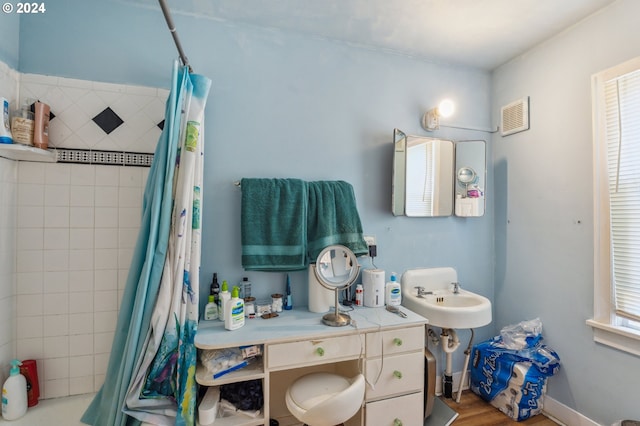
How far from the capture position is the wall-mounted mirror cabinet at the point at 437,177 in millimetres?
1927

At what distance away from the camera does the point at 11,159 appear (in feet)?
4.45

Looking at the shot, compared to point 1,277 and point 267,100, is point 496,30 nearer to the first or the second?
point 267,100

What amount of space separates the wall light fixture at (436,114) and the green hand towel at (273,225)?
1024mm

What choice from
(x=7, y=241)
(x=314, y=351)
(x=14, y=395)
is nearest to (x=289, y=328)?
(x=314, y=351)

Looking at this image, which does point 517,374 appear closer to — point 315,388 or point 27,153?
point 315,388

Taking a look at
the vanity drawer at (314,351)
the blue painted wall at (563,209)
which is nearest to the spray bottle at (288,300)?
the vanity drawer at (314,351)

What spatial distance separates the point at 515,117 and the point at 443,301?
1.38 meters

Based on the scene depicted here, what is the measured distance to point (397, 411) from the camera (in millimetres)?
1476

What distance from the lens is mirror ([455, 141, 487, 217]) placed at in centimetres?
206

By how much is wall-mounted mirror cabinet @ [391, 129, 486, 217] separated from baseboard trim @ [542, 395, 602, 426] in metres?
1.23

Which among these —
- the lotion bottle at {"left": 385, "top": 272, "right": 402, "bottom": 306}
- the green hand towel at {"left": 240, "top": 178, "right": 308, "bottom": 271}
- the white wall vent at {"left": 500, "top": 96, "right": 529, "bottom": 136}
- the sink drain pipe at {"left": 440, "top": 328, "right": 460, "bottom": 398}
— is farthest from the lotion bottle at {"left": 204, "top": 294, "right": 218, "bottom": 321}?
the white wall vent at {"left": 500, "top": 96, "right": 529, "bottom": 136}

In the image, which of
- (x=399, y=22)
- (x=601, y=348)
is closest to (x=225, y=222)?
(x=399, y=22)

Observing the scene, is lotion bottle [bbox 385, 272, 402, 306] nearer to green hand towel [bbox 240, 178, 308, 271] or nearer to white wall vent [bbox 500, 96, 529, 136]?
green hand towel [bbox 240, 178, 308, 271]

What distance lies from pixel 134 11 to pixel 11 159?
0.95 meters
